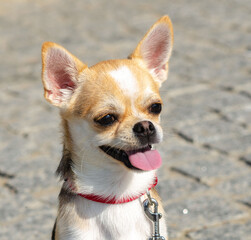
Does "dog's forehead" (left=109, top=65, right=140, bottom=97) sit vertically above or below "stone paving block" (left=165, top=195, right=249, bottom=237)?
above

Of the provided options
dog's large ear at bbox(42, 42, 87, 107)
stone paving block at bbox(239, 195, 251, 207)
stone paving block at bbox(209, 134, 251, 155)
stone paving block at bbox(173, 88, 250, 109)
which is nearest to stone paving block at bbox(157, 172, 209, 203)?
stone paving block at bbox(239, 195, 251, 207)

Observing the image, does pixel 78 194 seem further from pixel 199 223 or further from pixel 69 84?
pixel 199 223

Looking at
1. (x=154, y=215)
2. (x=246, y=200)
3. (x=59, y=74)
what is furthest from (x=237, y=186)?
(x=59, y=74)

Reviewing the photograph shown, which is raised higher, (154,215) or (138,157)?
(138,157)

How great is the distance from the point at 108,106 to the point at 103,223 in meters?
0.81

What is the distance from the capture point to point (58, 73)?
4113 millimetres

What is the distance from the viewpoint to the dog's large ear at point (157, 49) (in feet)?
13.6

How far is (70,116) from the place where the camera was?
3.98 metres

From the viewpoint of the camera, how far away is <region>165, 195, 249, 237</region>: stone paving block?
4.91 m

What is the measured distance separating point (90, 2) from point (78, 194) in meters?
8.98

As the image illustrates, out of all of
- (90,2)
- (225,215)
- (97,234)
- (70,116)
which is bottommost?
(90,2)

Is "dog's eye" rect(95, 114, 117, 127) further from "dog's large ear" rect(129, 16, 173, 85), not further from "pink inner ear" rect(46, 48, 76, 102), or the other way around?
"dog's large ear" rect(129, 16, 173, 85)

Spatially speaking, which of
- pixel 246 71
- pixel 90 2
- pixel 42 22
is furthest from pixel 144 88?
pixel 90 2

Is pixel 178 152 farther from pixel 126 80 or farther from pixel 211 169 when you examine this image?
pixel 126 80
